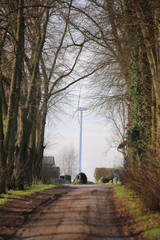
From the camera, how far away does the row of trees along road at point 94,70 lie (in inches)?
658

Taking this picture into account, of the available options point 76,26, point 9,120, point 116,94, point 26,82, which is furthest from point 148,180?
point 26,82

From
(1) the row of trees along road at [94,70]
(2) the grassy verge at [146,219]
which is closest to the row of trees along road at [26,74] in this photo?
(1) the row of trees along road at [94,70]

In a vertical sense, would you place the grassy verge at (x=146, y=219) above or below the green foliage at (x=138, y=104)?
below

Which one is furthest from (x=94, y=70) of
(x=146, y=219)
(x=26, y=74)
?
(x=146, y=219)

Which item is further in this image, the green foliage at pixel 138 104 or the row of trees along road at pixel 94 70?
the green foliage at pixel 138 104

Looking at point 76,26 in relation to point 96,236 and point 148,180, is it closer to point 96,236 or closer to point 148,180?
point 148,180

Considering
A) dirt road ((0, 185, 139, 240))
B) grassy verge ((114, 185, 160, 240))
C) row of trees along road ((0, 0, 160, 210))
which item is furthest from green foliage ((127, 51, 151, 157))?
grassy verge ((114, 185, 160, 240))

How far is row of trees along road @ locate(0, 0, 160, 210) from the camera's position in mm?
16703

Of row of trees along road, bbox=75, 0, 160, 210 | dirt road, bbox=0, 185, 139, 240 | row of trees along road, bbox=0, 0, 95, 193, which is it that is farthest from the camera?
row of trees along road, bbox=0, 0, 95, 193

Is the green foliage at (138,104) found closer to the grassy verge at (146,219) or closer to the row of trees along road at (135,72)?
the row of trees along road at (135,72)

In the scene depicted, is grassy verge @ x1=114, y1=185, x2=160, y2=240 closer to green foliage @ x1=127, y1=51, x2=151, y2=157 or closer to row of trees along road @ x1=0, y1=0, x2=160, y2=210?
row of trees along road @ x1=0, y1=0, x2=160, y2=210

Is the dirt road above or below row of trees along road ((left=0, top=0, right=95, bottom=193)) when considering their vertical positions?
below

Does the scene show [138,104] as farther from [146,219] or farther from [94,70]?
[146,219]

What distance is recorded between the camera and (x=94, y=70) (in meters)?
28.2
